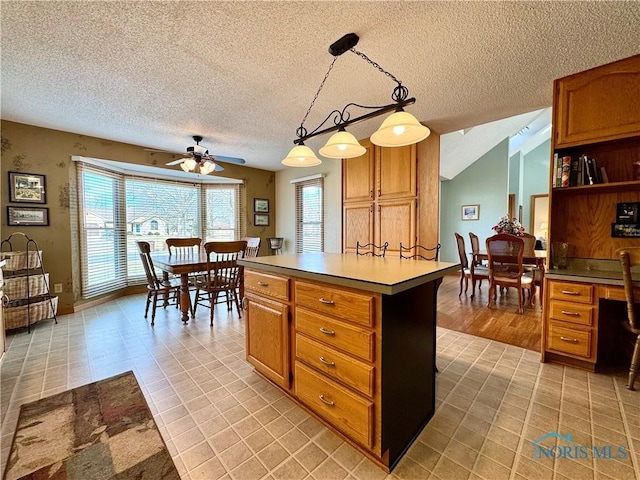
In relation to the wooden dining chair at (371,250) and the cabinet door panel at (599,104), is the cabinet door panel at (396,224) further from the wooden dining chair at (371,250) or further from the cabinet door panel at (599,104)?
the cabinet door panel at (599,104)

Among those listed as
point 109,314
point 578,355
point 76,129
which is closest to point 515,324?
point 578,355

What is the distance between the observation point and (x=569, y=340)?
2.20 m

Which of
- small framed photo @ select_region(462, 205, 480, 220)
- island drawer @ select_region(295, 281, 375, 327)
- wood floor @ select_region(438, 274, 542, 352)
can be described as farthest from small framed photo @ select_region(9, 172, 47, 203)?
small framed photo @ select_region(462, 205, 480, 220)

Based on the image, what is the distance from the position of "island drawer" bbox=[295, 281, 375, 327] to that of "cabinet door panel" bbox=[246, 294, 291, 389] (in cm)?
22

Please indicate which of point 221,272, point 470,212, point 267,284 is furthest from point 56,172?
point 470,212

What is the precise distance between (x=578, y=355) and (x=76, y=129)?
5.87 meters

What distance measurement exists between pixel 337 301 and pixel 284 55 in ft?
5.80

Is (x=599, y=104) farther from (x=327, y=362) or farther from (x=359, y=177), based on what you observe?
(x=327, y=362)

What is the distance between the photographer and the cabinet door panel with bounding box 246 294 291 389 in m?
1.73

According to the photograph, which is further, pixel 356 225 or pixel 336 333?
pixel 356 225

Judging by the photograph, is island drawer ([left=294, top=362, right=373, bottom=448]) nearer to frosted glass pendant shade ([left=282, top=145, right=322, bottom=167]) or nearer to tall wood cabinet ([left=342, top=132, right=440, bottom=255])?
frosted glass pendant shade ([left=282, top=145, right=322, bottom=167])

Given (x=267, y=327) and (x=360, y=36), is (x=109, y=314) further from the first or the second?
(x=360, y=36)

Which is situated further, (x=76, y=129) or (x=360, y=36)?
(x=76, y=129)

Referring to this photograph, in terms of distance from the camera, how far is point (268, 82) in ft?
7.63
